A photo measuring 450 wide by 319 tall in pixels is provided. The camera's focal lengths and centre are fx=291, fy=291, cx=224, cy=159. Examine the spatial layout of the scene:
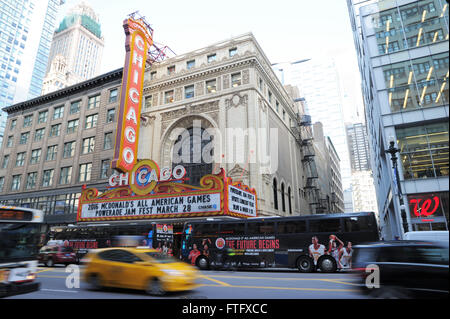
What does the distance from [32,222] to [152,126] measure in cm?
2591

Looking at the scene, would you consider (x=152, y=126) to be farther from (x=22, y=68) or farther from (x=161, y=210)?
(x=22, y=68)

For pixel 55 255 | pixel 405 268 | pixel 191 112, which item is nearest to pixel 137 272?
pixel 405 268

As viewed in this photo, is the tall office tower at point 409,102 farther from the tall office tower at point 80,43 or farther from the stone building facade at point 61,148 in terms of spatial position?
the tall office tower at point 80,43

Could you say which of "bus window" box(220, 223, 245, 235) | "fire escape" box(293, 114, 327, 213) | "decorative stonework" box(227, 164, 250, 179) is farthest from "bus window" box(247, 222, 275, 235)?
"fire escape" box(293, 114, 327, 213)

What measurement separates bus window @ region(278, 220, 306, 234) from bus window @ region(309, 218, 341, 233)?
452 millimetres

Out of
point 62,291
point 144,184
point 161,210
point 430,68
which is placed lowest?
point 62,291

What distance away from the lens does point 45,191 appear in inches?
1526

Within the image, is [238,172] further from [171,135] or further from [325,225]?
[325,225]

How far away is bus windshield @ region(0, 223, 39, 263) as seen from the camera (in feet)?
25.3

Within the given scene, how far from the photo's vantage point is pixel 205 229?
19.4 m

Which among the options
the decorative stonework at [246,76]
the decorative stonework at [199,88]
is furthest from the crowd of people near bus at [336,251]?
the decorative stonework at [199,88]

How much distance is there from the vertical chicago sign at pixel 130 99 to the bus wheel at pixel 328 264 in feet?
64.9

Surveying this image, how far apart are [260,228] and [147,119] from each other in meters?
21.9
